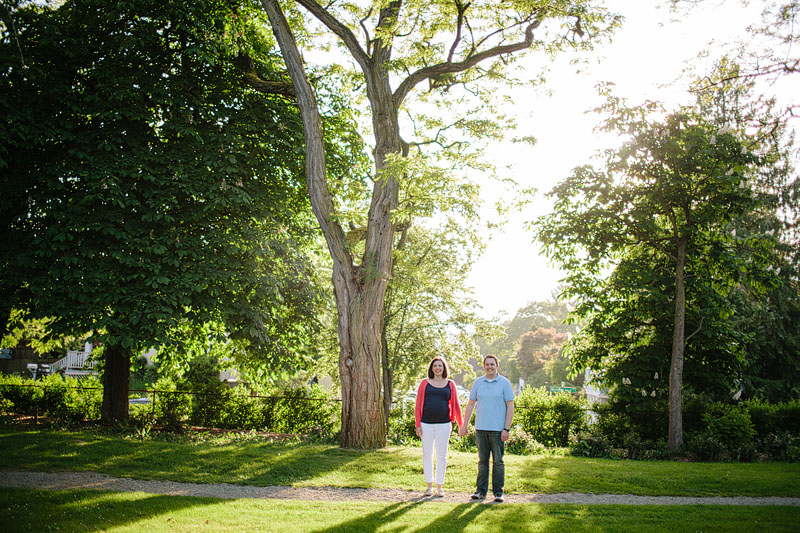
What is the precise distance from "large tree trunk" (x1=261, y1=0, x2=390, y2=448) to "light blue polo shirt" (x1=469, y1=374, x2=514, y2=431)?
4721 millimetres

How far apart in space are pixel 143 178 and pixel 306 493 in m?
7.22

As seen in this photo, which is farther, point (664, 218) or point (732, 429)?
point (664, 218)

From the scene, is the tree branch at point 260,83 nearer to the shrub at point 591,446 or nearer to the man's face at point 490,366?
the man's face at point 490,366

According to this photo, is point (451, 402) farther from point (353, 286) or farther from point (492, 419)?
point (353, 286)

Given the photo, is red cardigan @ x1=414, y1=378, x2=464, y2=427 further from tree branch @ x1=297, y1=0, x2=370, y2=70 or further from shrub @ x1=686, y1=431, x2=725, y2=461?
tree branch @ x1=297, y1=0, x2=370, y2=70

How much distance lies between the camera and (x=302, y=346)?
1352cm

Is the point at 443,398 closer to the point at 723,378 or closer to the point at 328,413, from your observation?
the point at 328,413

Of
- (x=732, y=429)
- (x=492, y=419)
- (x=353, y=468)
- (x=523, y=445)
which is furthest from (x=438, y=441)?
(x=732, y=429)

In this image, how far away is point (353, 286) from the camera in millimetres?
11773

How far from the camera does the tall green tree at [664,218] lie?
1245 centimetres

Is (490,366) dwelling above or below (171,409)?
above

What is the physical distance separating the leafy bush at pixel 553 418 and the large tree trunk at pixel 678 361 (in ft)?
7.53

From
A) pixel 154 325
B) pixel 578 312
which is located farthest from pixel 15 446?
pixel 578 312

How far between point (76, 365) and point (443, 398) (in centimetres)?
3466
